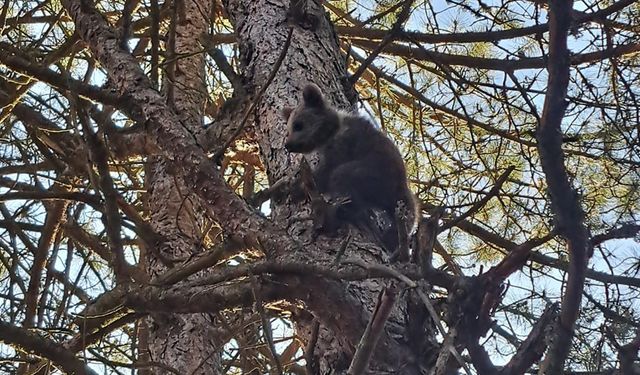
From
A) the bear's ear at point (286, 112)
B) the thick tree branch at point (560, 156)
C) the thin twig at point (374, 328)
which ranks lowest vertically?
the thin twig at point (374, 328)

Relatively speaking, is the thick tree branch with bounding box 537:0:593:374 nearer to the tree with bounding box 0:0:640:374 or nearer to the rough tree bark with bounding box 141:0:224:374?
the tree with bounding box 0:0:640:374

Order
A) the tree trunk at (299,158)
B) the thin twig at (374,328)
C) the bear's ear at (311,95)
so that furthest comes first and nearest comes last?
the bear's ear at (311,95) → the tree trunk at (299,158) → the thin twig at (374,328)

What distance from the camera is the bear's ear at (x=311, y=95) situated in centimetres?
344

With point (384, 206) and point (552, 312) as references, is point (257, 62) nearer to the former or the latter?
point (384, 206)

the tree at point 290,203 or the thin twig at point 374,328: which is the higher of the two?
the tree at point 290,203

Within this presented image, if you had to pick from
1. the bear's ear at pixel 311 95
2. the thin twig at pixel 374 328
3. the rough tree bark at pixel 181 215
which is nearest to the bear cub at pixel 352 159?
the bear's ear at pixel 311 95

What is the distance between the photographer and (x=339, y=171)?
3873 millimetres

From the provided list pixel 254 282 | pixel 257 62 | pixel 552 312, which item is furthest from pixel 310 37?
pixel 552 312

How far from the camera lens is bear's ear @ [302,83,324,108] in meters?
3.44

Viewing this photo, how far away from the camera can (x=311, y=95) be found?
3.45m

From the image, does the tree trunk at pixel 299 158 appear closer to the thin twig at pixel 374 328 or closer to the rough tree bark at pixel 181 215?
the rough tree bark at pixel 181 215

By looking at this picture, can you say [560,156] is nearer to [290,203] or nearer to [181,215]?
[290,203]

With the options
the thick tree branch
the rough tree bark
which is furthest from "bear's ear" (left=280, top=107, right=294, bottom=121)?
the thick tree branch

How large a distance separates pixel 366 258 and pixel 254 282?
1.98 feet
